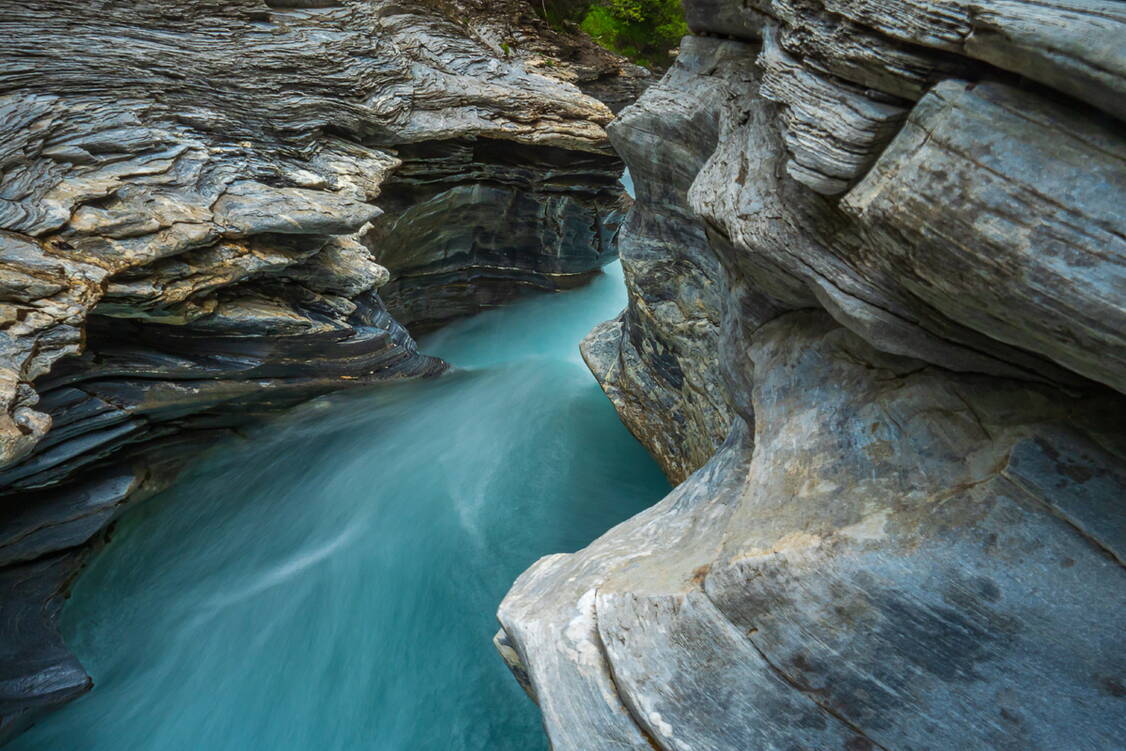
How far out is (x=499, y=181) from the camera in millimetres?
11992

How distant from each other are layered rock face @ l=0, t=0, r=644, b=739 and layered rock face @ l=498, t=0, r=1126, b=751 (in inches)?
213

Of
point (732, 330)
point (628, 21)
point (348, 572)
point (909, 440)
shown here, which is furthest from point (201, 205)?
point (628, 21)

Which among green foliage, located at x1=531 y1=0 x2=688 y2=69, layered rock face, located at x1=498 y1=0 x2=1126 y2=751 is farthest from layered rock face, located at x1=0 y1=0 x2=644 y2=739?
layered rock face, located at x1=498 y1=0 x2=1126 y2=751

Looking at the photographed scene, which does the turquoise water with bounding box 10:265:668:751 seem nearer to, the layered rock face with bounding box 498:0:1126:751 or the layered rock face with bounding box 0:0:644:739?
the layered rock face with bounding box 0:0:644:739

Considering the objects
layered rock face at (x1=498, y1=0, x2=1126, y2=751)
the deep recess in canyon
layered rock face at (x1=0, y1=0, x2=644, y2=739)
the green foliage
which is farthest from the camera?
the green foliage

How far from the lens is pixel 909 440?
3.40 metres

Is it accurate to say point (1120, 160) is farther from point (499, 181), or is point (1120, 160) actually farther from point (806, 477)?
point (499, 181)

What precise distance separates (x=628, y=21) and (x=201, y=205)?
32.4 feet

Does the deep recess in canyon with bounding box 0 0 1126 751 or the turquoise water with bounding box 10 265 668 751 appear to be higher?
the deep recess in canyon with bounding box 0 0 1126 751

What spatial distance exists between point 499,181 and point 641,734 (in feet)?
34.1

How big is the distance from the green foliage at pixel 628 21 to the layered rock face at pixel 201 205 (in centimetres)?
129

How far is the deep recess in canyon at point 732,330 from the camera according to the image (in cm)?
261

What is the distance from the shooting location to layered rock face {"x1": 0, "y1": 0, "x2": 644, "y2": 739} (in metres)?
6.48

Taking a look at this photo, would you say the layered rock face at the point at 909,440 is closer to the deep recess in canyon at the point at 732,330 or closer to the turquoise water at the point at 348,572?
the deep recess in canyon at the point at 732,330
